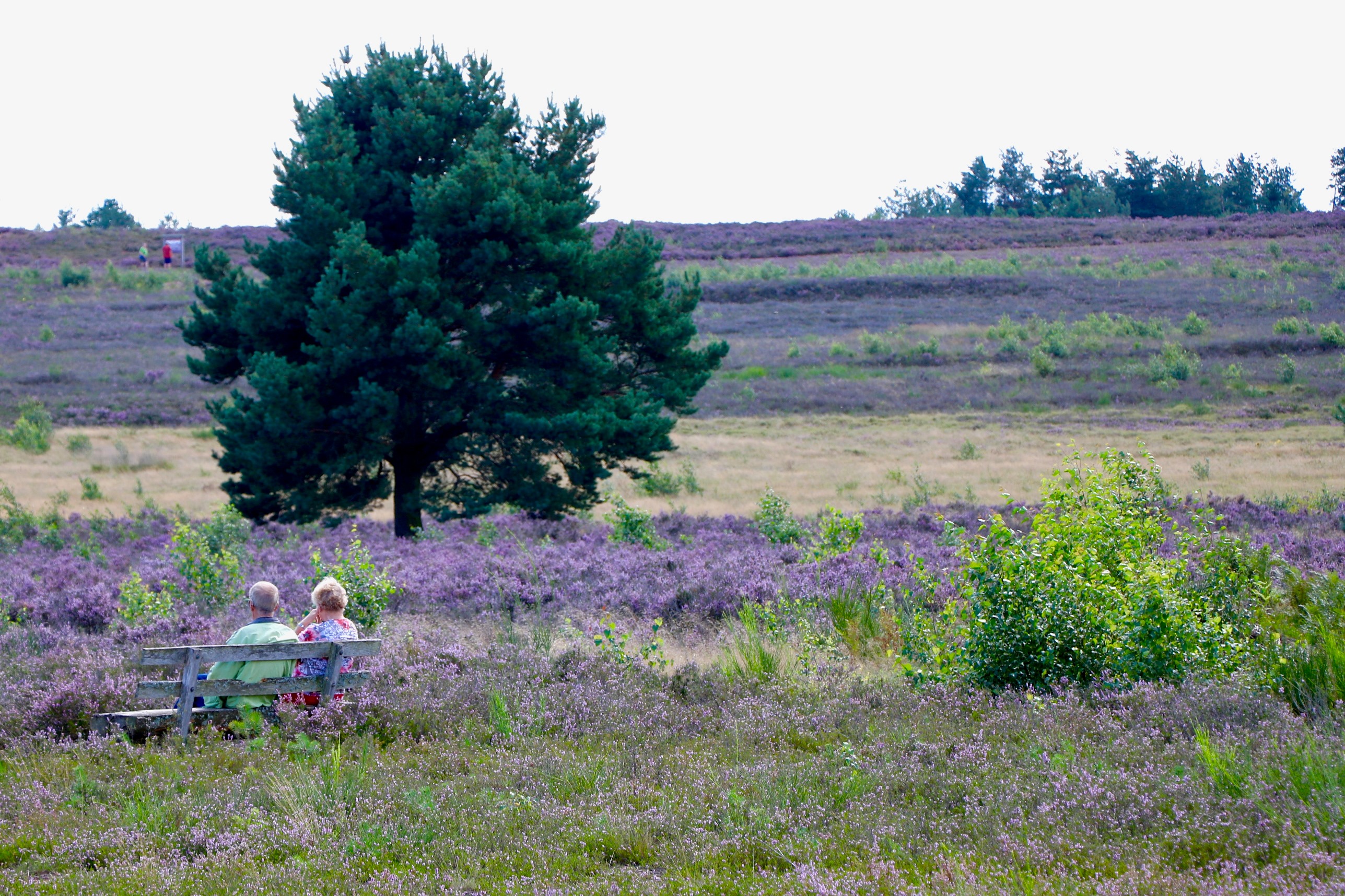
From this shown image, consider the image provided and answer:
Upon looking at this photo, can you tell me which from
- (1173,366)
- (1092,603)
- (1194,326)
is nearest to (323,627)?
(1092,603)

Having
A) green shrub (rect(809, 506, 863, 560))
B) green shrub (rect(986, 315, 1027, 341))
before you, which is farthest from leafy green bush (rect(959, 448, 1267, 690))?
green shrub (rect(986, 315, 1027, 341))

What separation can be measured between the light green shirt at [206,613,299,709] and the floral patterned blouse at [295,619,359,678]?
124 millimetres

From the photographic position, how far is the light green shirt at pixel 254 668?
6.98 metres

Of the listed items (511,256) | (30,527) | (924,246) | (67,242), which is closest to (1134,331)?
(924,246)

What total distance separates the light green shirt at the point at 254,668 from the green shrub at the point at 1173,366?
35332 mm

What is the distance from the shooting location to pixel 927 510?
1755 cm

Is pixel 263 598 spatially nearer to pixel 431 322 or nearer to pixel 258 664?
pixel 258 664

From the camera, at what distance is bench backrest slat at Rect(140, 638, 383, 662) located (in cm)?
638

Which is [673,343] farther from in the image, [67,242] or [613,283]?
[67,242]

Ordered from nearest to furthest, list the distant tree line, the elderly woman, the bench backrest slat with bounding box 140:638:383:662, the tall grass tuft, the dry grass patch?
the bench backrest slat with bounding box 140:638:383:662 → the elderly woman → the tall grass tuft → the dry grass patch → the distant tree line

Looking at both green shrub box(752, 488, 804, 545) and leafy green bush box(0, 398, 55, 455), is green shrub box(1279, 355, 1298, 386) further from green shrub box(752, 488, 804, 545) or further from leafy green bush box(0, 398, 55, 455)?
leafy green bush box(0, 398, 55, 455)

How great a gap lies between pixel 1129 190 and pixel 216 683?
91.7 meters

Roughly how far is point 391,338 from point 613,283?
3840 millimetres

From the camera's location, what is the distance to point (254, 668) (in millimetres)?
7090
